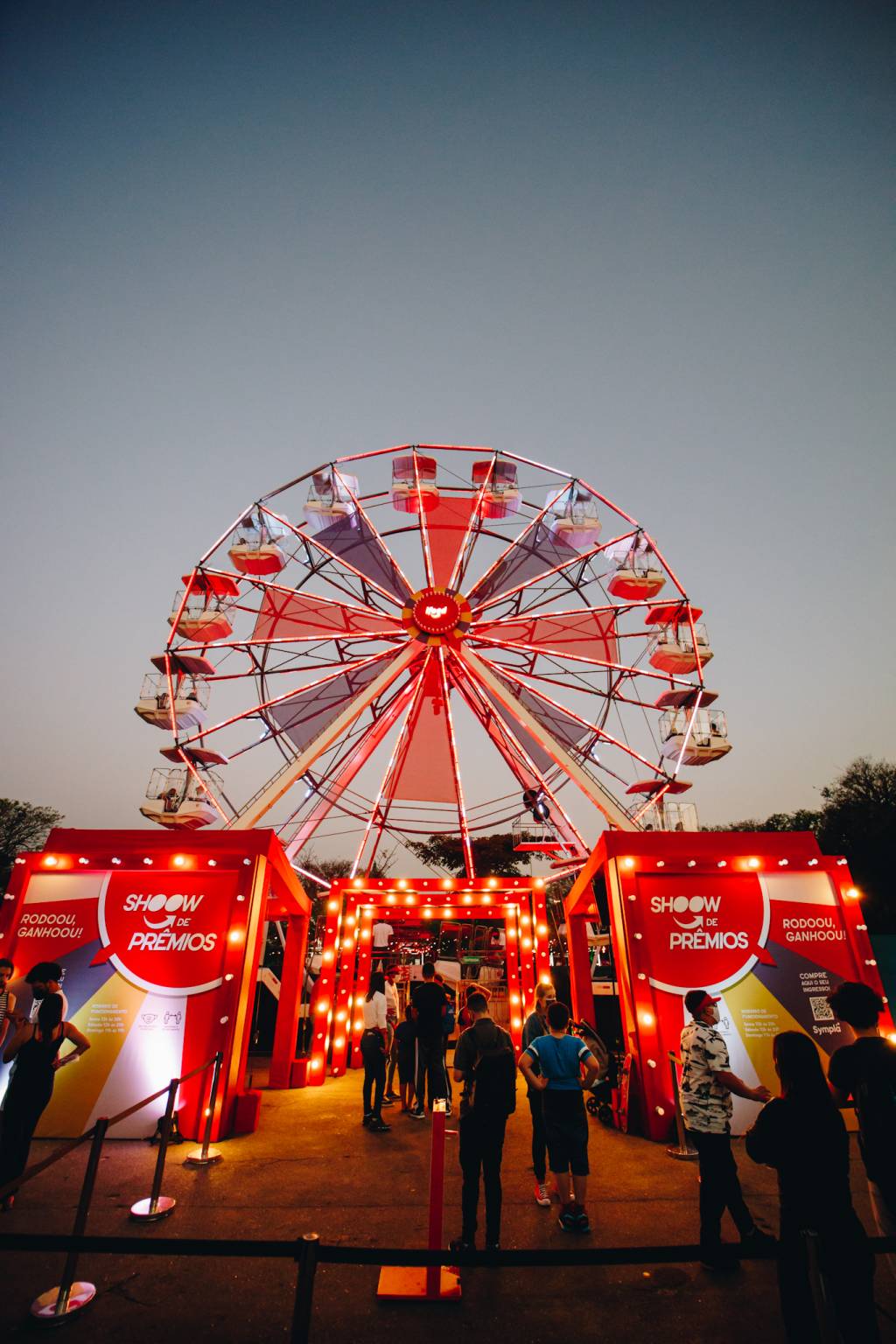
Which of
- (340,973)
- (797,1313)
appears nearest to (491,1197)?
(797,1313)

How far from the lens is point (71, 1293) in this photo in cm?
378

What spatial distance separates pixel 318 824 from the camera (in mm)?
15750

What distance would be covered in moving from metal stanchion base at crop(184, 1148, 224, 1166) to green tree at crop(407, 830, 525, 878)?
114 feet

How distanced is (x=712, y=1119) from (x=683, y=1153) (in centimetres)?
279

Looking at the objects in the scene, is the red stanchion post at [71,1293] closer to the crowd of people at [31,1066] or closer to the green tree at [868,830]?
the crowd of people at [31,1066]

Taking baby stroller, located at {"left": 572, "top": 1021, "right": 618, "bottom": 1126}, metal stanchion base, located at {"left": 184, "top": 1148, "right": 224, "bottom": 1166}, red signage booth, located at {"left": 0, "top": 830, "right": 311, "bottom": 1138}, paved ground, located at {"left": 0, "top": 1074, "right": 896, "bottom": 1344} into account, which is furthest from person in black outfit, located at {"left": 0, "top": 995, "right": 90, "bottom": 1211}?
baby stroller, located at {"left": 572, "top": 1021, "right": 618, "bottom": 1126}

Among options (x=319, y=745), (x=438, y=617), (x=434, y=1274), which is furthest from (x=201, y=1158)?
(x=438, y=617)

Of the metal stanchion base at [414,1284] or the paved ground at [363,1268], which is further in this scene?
the metal stanchion base at [414,1284]

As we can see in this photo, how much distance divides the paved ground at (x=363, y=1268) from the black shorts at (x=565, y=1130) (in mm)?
444

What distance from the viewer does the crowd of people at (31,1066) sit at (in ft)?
15.2

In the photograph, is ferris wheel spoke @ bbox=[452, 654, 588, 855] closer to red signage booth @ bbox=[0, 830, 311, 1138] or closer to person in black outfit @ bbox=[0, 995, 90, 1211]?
red signage booth @ bbox=[0, 830, 311, 1138]

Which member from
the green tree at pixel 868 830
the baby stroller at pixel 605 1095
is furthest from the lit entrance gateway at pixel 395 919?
the green tree at pixel 868 830

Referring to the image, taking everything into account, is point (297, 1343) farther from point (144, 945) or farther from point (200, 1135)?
point (144, 945)

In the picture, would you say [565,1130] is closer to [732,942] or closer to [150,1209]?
[150,1209]
